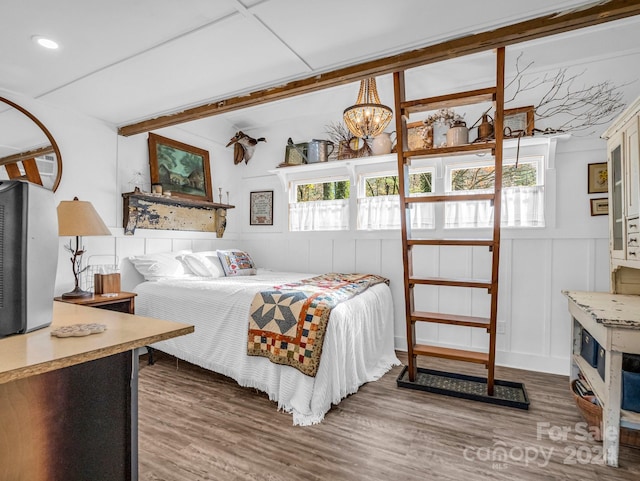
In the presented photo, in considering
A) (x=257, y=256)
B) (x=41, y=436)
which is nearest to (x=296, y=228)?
(x=257, y=256)

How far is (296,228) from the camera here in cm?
434

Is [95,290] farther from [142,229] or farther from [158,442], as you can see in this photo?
[158,442]

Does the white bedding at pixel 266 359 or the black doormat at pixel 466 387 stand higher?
the white bedding at pixel 266 359

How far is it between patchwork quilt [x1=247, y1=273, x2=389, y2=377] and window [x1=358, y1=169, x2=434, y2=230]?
131 cm

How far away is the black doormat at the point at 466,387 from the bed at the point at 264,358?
12.3 inches

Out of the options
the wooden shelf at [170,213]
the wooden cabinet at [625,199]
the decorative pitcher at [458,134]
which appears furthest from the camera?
the wooden shelf at [170,213]

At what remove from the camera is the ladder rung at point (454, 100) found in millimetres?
2352

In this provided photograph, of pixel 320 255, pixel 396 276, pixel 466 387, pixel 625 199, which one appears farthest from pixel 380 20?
pixel 320 255

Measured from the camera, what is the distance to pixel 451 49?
2.02 metres

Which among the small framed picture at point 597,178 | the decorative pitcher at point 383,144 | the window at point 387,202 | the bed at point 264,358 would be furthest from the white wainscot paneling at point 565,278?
the decorative pitcher at point 383,144

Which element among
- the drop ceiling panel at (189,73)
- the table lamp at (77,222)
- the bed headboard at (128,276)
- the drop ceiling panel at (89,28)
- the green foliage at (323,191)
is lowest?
the bed headboard at (128,276)

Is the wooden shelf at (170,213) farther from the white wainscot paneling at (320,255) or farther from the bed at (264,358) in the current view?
the white wainscot paneling at (320,255)

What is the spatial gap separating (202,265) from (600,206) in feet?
11.8

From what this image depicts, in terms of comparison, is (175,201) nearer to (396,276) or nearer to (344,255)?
(344,255)
